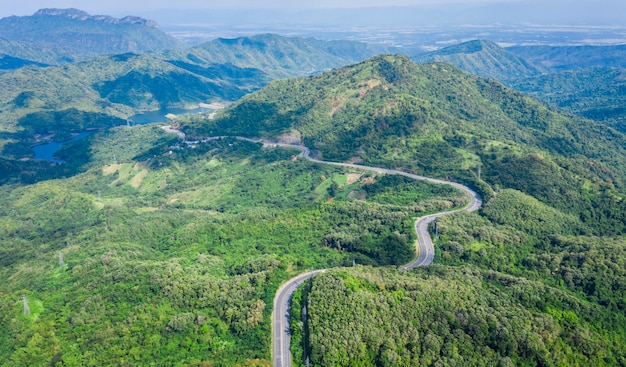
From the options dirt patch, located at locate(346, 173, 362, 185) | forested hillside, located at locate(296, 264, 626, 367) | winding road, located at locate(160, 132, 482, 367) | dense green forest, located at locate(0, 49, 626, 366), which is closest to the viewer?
forested hillside, located at locate(296, 264, 626, 367)

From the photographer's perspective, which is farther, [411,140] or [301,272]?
[411,140]

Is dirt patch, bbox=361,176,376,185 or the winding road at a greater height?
the winding road

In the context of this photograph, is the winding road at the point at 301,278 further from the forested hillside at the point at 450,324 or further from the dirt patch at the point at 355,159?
the dirt patch at the point at 355,159

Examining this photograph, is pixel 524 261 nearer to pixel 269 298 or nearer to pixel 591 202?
pixel 591 202

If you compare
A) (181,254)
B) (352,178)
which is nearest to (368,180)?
(352,178)

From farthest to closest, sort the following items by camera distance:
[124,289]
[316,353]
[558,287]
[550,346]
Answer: [558,287]
[124,289]
[550,346]
[316,353]

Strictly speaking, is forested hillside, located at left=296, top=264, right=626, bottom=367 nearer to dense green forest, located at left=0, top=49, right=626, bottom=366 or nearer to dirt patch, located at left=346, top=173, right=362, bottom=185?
dense green forest, located at left=0, top=49, right=626, bottom=366

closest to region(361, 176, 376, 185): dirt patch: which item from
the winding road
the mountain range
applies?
the mountain range

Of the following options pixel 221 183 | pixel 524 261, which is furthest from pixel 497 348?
pixel 221 183
